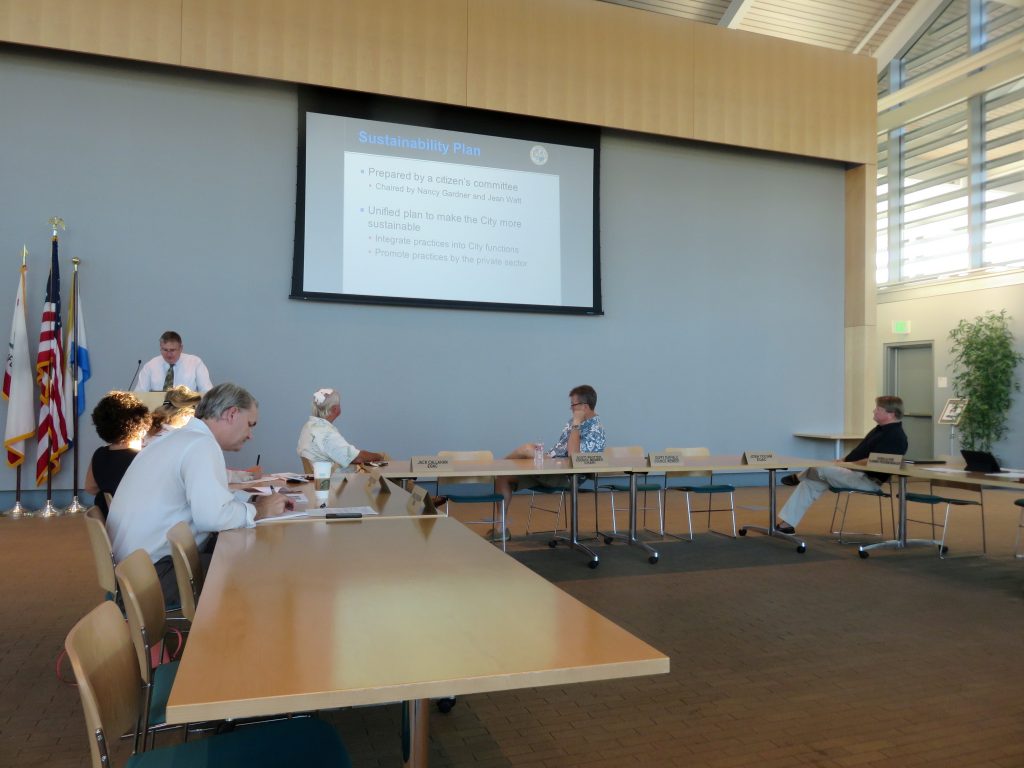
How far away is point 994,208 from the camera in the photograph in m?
10.3

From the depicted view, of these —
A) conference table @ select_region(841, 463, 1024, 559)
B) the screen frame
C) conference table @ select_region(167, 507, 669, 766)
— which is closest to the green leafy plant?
conference table @ select_region(841, 463, 1024, 559)

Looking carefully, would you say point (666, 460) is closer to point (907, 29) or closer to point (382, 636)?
point (382, 636)

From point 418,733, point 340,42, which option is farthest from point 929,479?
point 340,42

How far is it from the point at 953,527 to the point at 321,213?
6.64 m

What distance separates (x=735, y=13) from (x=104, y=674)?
1039 centimetres

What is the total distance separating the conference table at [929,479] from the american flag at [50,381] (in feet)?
21.4

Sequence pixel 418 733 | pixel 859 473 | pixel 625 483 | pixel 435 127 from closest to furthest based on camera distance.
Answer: pixel 418 733
pixel 859 473
pixel 435 127
pixel 625 483

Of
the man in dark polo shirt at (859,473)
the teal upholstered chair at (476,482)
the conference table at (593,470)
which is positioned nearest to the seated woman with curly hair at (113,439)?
the conference table at (593,470)

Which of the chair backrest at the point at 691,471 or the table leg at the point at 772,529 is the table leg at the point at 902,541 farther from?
the chair backrest at the point at 691,471

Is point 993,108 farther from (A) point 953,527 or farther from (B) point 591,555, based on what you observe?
(B) point 591,555

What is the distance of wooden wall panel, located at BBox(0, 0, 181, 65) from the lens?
6.40 m

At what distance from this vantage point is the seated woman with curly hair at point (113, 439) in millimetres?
3391

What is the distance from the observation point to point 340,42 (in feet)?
23.8

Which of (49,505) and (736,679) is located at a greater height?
(49,505)
